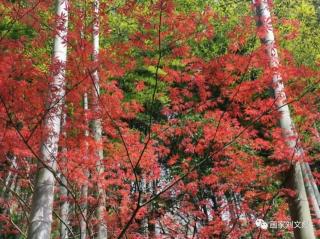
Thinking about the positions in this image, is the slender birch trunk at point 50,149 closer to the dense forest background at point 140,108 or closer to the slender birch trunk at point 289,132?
the dense forest background at point 140,108

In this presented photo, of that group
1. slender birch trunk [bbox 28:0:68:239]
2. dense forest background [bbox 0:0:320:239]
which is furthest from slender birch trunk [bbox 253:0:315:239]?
slender birch trunk [bbox 28:0:68:239]

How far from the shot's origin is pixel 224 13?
41.3 feet

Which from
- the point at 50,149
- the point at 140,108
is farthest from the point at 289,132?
the point at 50,149

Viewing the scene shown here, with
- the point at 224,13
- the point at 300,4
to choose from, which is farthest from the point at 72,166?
the point at 300,4

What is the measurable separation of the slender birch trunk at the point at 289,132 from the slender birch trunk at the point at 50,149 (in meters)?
2.72

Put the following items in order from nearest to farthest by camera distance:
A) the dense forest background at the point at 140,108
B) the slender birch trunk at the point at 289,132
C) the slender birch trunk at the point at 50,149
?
the slender birch trunk at the point at 50,149 < the dense forest background at the point at 140,108 < the slender birch trunk at the point at 289,132

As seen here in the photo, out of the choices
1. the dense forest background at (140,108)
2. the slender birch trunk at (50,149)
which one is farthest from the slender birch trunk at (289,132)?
the slender birch trunk at (50,149)

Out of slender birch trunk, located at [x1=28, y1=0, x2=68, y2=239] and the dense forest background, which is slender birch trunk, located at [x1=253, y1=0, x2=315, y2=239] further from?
slender birch trunk, located at [x1=28, y1=0, x2=68, y2=239]

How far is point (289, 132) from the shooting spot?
5.02 metres

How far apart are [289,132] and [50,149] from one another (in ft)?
10.6

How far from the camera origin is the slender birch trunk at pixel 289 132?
4547 mm

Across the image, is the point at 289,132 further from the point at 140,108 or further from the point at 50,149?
the point at 50,149

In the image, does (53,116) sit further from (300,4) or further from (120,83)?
(300,4)

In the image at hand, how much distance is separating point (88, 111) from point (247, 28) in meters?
3.03
